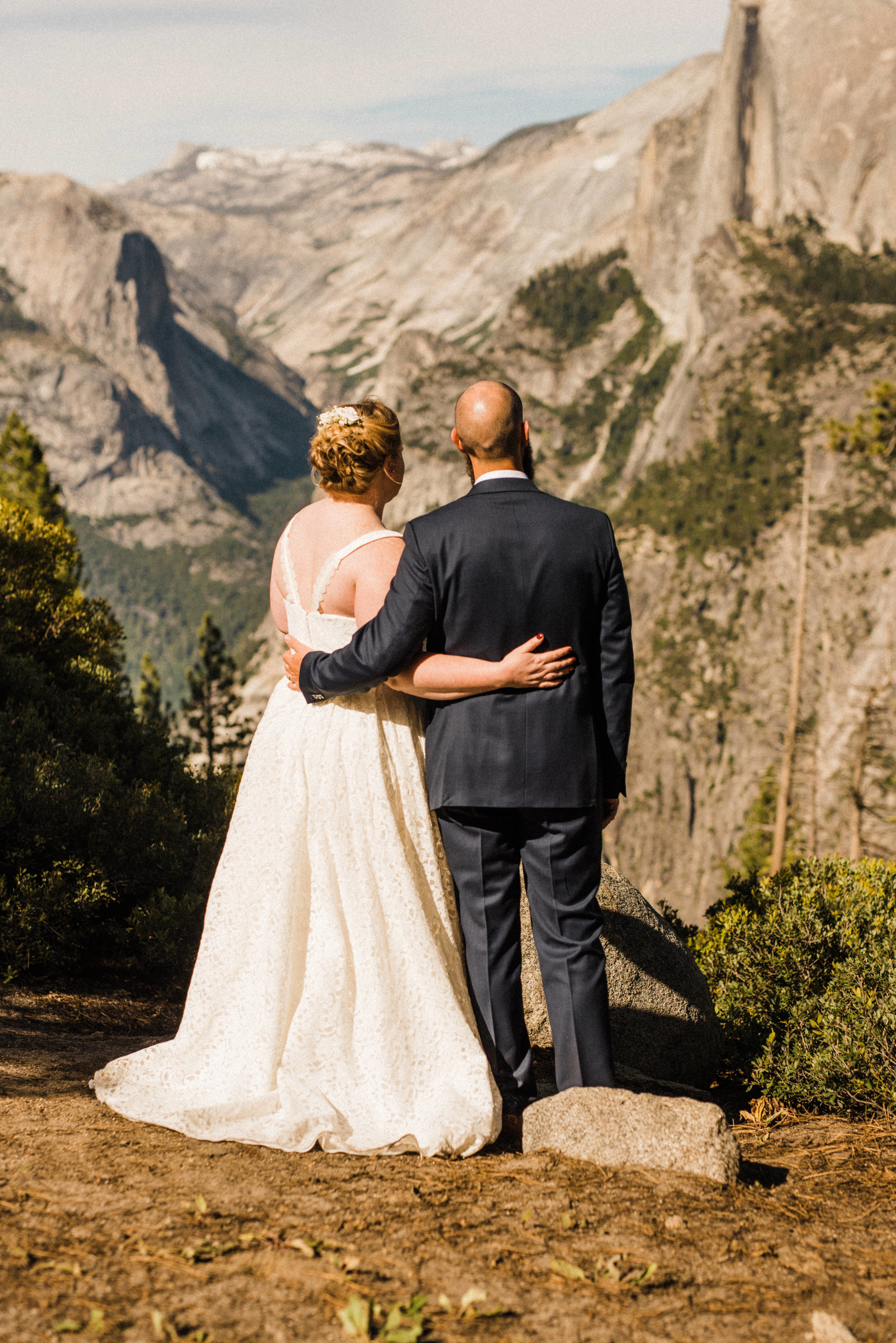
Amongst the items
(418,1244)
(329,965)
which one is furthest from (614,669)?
(418,1244)

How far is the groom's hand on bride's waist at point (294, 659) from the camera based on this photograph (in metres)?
4.46

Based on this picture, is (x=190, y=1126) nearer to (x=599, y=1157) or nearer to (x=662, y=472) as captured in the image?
(x=599, y=1157)

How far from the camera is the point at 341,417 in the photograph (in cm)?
435

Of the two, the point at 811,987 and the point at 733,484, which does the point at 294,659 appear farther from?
the point at 733,484

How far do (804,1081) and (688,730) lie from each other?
81778 millimetres

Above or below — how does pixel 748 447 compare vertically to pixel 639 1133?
above

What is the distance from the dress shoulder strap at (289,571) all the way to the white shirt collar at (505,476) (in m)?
0.93

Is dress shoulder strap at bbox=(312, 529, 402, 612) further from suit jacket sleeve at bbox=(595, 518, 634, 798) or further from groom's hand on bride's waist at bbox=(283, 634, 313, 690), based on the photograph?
suit jacket sleeve at bbox=(595, 518, 634, 798)

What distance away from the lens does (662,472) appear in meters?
109

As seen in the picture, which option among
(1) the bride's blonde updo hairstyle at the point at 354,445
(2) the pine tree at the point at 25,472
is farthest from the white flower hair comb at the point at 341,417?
(2) the pine tree at the point at 25,472

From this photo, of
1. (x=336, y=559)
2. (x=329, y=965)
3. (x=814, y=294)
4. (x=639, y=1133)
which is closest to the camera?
(x=639, y=1133)

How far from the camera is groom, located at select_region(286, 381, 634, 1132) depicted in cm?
407

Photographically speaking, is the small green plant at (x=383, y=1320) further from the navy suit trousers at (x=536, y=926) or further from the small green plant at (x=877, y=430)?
the small green plant at (x=877, y=430)

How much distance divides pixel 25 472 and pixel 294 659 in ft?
131
